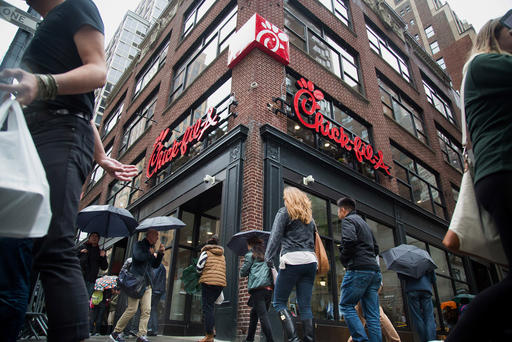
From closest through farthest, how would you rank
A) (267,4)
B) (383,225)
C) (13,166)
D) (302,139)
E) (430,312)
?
(13,166) → (430,312) → (302,139) → (267,4) → (383,225)

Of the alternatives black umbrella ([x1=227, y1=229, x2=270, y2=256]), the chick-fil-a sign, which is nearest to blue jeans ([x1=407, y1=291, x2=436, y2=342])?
black umbrella ([x1=227, y1=229, x2=270, y2=256])

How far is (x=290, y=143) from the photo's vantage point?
906 centimetres

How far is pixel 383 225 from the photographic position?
12000 millimetres

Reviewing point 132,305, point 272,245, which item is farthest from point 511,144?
point 132,305

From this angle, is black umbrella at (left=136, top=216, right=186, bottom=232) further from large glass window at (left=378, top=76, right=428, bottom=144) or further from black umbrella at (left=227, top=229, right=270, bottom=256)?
large glass window at (left=378, top=76, right=428, bottom=144)

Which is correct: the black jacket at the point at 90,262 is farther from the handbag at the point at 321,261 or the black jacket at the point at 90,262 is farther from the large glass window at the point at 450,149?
the large glass window at the point at 450,149

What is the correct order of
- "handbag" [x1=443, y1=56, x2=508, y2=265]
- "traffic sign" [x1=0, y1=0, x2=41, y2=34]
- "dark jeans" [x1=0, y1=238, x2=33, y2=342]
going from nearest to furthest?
"dark jeans" [x1=0, y1=238, x2=33, y2=342]
"handbag" [x1=443, y1=56, x2=508, y2=265]
"traffic sign" [x1=0, y1=0, x2=41, y2=34]

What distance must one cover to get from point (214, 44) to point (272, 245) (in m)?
11.0

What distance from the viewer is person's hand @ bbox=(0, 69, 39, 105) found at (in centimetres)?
143

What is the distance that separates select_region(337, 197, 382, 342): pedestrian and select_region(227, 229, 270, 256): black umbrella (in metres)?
1.86

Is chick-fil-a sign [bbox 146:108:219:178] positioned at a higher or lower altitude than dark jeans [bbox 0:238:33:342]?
higher

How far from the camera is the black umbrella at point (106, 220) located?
312 inches

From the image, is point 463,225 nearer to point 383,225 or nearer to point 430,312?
point 430,312

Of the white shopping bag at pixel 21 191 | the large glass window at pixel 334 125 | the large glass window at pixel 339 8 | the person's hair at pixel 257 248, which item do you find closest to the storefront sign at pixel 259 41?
the large glass window at pixel 334 125
